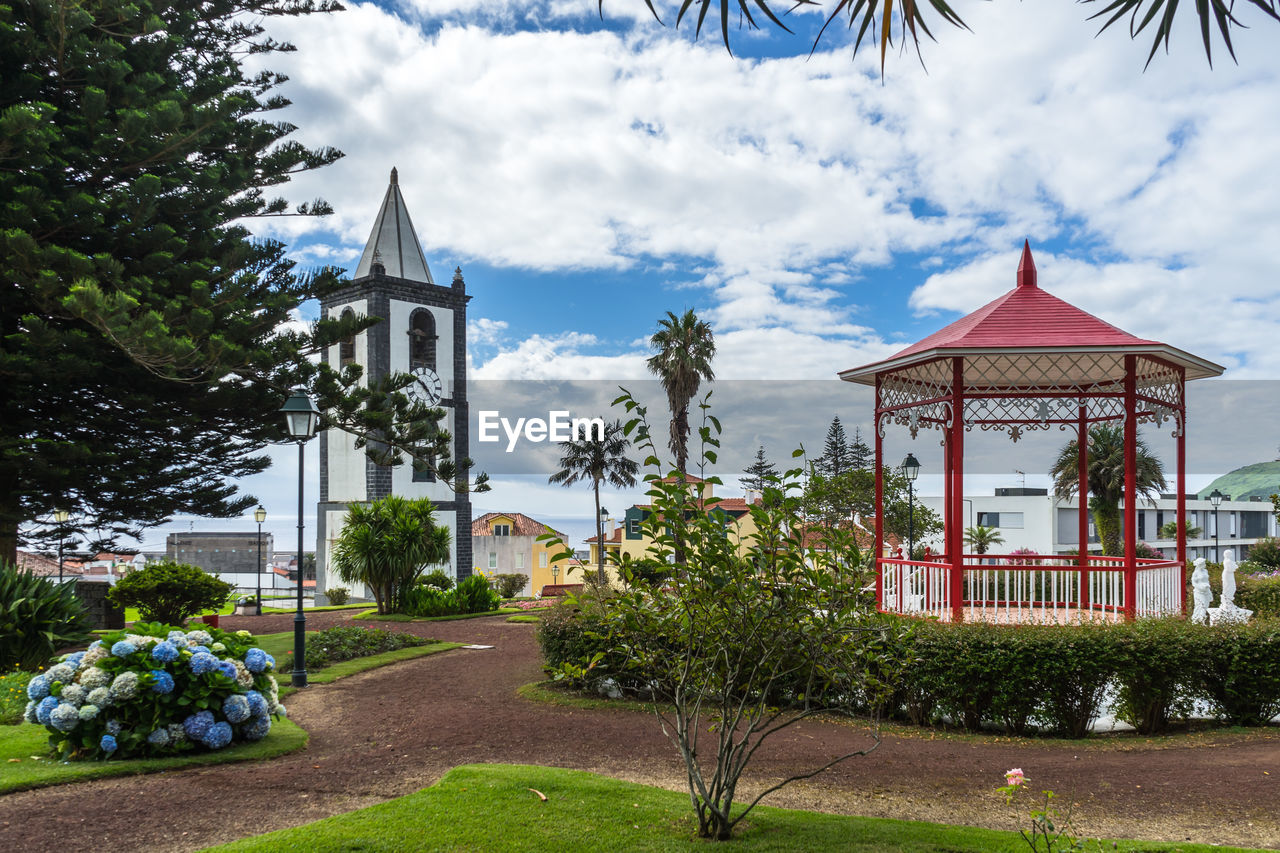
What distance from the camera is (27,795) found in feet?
17.9

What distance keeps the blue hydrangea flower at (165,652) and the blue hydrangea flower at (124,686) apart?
189 mm

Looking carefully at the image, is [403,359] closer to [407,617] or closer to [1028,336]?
[407,617]

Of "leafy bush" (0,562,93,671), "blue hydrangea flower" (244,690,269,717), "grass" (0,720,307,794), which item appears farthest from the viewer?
"leafy bush" (0,562,93,671)

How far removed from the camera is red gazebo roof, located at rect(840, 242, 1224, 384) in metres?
9.47

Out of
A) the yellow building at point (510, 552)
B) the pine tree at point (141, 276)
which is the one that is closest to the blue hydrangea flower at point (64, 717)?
the pine tree at point (141, 276)

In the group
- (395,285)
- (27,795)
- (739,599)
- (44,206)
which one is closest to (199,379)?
(44,206)

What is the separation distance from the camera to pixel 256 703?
6.80 meters

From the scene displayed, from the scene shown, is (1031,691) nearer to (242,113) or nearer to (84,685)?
(84,685)

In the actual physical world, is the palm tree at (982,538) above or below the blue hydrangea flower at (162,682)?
below

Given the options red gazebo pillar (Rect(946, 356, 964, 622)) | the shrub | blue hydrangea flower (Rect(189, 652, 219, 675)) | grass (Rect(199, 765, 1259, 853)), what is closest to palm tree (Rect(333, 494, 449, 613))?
the shrub

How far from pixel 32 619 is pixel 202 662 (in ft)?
17.3

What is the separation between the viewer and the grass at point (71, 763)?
18.7 ft

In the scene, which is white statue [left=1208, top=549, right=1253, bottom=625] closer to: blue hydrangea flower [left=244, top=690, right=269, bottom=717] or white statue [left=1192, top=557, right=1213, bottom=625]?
white statue [left=1192, top=557, right=1213, bottom=625]

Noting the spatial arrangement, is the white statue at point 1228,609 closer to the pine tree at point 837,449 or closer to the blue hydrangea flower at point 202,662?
the blue hydrangea flower at point 202,662
